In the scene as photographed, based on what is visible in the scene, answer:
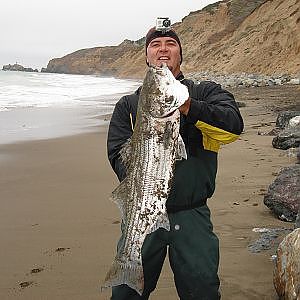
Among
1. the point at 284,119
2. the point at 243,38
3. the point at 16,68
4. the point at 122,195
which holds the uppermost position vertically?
the point at 243,38

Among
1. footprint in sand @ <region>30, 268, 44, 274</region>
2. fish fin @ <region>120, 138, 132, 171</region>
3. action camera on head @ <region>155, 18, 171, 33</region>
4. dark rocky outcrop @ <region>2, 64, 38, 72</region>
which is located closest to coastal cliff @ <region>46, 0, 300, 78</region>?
footprint in sand @ <region>30, 268, 44, 274</region>

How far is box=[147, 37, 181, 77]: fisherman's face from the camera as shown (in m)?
3.16

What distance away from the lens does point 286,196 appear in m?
5.57

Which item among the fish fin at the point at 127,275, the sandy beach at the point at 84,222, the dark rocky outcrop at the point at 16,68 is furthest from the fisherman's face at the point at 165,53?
the dark rocky outcrop at the point at 16,68

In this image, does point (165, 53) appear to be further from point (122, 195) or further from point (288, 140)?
point (288, 140)

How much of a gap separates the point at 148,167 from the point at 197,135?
19.9 inches

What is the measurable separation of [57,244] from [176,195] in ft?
8.71

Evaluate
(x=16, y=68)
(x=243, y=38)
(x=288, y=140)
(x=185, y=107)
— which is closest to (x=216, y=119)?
(x=185, y=107)

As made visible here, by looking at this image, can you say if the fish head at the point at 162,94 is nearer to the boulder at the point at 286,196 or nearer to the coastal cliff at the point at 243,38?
the boulder at the point at 286,196

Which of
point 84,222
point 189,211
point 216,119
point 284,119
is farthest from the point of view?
point 284,119

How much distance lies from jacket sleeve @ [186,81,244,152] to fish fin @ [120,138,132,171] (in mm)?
429

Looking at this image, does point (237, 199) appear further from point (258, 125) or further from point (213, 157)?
point (258, 125)

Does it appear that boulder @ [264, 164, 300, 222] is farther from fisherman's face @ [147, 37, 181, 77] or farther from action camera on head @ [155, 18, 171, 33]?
action camera on head @ [155, 18, 171, 33]

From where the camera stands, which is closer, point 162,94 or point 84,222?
point 162,94
